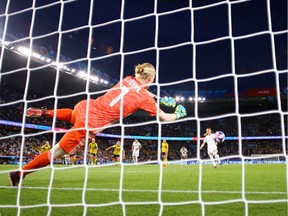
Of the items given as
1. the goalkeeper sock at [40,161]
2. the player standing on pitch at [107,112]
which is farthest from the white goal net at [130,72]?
the goalkeeper sock at [40,161]

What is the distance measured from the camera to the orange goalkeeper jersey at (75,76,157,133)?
3982mm

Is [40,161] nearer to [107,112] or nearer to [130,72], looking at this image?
[107,112]

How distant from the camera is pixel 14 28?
73.7 feet

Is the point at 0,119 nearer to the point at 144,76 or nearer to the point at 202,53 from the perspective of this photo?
the point at 144,76

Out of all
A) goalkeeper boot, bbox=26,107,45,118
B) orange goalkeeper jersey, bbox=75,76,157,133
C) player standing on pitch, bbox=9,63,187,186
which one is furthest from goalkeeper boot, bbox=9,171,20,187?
orange goalkeeper jersey, bbox=75,76,157,133

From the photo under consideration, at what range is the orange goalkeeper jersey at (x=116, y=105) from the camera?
3.98 meters

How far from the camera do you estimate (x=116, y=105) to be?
4086mm

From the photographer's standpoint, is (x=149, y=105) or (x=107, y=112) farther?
(x=107, y=112)

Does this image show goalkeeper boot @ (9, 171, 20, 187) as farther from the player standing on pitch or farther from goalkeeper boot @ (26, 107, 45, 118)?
goalkeeper boot @ (26, 107, 45, 118)

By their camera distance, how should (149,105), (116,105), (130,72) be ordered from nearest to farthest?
(149,105) → (116,105) → (130,72)

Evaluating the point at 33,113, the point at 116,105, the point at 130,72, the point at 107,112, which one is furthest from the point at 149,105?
the point at 130,72


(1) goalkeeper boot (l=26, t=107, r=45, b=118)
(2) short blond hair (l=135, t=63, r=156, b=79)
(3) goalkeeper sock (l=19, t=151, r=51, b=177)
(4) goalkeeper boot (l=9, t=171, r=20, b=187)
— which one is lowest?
(4) goalkeeper boot (l=9, t=171, r=20, b=187)

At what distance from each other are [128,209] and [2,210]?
47.2 inches

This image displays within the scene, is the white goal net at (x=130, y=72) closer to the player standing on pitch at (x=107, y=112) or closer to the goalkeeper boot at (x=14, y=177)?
the player standing on pitch at (x=107, y=112)
